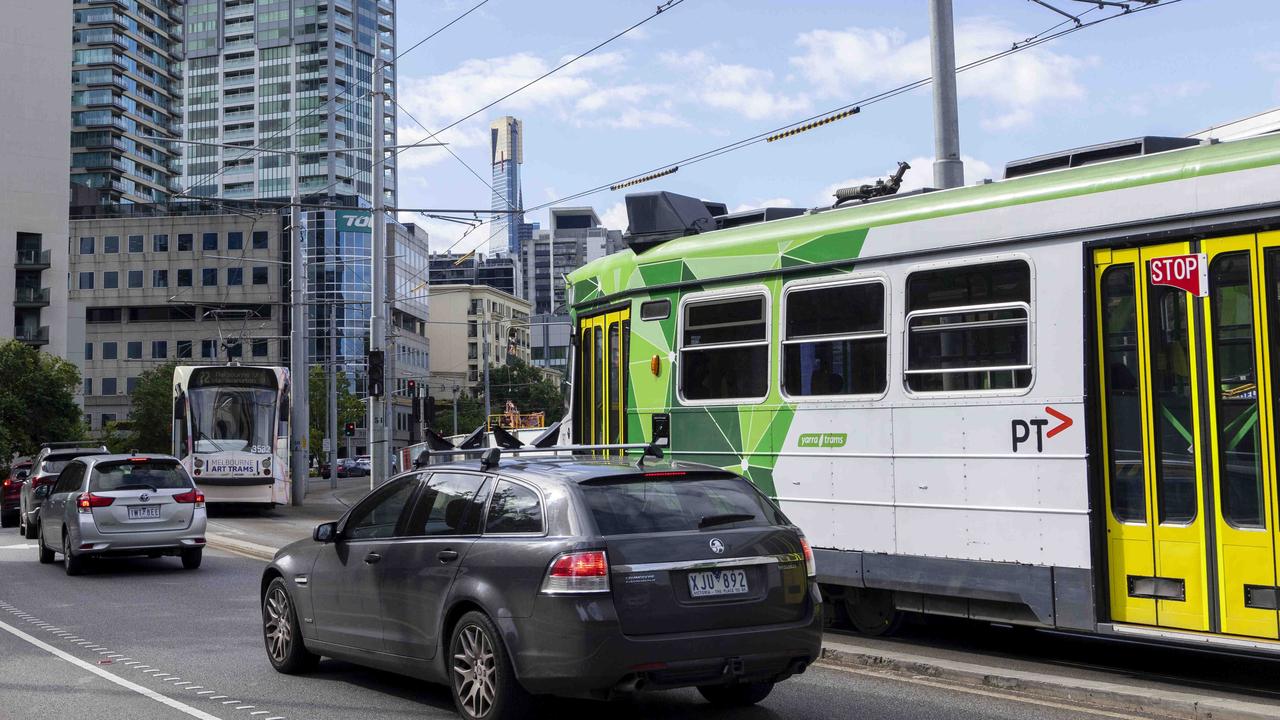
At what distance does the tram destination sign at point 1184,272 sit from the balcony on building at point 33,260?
266 feet

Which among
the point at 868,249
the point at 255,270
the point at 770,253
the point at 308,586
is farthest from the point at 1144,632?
the point at 255,270

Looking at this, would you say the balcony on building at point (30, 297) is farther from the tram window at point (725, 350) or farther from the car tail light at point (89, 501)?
the tram window at point (725, 350)

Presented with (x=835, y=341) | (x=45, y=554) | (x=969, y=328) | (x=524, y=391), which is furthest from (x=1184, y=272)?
(x=524, y=391)

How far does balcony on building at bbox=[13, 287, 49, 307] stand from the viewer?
7956 cm

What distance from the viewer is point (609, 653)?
6617 millimetres

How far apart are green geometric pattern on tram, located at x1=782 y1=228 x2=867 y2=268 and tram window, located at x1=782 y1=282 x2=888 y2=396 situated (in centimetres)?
24

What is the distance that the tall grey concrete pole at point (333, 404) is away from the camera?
5793cm

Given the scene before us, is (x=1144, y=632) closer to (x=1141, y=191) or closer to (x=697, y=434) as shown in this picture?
(x=1141, y=191)

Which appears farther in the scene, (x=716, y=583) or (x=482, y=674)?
(x=482, y=674)

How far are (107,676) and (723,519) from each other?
15.6 ft

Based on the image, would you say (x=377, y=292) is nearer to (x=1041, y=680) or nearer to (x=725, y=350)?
(x=725, y=350)

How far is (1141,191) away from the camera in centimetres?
874

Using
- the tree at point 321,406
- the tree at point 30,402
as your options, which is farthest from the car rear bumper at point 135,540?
the tree at point 321,406

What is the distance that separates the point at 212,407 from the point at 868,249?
24349 millimetres
